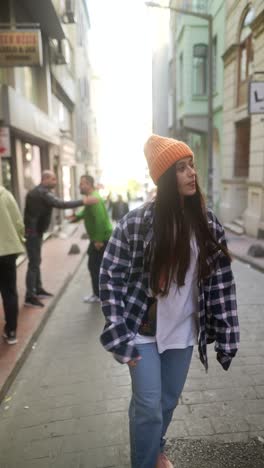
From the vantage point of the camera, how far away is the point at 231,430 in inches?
112

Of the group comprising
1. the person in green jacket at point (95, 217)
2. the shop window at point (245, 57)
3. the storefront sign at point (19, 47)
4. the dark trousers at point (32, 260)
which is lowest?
the dark trousers at point (32, 260)

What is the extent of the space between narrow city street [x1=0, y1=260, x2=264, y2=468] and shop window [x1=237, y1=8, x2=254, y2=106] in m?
11.2

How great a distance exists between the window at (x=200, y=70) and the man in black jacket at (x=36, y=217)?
15.3m

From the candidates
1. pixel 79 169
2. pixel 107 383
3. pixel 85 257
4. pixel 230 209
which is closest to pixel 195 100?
pixel 230 209

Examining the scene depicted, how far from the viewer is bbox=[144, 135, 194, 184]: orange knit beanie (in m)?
1.98

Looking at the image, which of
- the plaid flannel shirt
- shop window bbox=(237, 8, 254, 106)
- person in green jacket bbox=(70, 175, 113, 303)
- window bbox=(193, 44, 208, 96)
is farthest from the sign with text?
window bbox=(193, 44, 208, 96)

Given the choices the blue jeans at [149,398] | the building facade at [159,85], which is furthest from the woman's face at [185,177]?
the building facade at [159,85]

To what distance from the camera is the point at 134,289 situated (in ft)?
6.67

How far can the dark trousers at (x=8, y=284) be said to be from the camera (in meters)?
4.10

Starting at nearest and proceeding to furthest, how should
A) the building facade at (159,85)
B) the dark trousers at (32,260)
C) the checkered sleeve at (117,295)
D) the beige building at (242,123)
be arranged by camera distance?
the checkered sleeve at (117,295)
the dark trousers at (32,260)
the building facade at (159,85)
the beige building at (242,123)

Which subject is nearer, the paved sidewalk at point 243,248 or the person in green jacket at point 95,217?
the person in green jacket at point 95,217

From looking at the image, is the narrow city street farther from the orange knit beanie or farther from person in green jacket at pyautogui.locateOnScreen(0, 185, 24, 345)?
the orange knit beanie

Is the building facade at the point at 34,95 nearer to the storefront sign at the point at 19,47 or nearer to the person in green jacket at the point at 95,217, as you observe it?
the storefront sign at the point at 19,47

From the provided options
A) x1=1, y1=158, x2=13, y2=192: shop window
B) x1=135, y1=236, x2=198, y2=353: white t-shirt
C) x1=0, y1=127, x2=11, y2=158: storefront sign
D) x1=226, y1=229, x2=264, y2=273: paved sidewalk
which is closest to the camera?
x1=135, y1=236, x2=198, y2=353: white t-shirt
